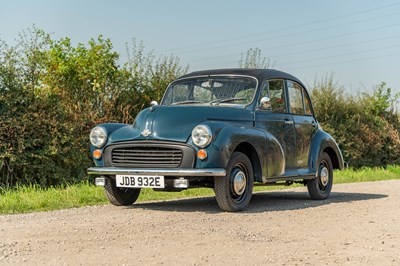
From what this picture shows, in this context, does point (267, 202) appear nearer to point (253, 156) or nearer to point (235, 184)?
point (253, 156)

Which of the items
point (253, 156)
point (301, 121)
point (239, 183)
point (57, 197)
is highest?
point (301, 121)

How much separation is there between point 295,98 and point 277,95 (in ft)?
2.16

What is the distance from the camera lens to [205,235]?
6.87m

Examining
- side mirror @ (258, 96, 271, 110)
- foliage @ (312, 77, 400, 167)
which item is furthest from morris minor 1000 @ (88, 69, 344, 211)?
foliage @ (312, 77, 400, 167)

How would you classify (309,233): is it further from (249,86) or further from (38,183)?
(38,183)

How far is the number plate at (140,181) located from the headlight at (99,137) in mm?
631

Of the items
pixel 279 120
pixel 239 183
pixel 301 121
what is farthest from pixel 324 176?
pixel 239 183

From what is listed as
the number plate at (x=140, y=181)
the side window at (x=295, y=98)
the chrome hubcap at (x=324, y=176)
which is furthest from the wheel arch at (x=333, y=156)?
the number plate at (x=140, y=181)

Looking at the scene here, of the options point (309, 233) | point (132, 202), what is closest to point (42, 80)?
point (132, 202)

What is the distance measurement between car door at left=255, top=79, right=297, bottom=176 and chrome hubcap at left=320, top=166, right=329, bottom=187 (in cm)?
107

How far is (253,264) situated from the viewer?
17.9 feet

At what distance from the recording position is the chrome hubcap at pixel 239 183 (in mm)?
8812

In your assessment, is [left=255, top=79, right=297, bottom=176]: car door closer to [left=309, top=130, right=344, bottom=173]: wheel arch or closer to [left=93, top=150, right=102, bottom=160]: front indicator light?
[left=309, top=130, right=344, bottom=173]: wheel arch

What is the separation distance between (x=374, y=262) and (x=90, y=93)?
1047cm
